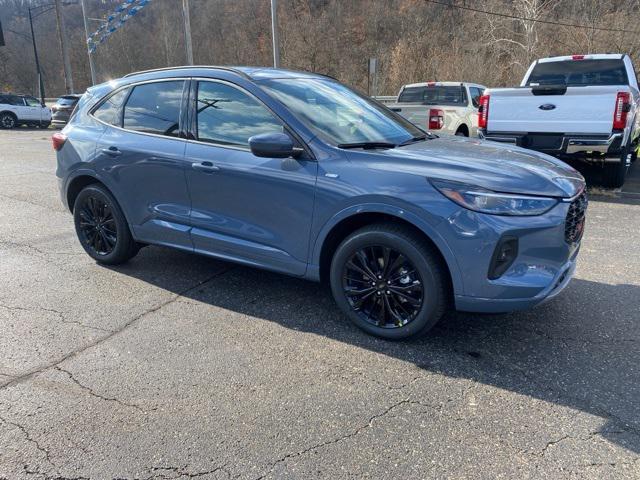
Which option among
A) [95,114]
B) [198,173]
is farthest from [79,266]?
[198,173]

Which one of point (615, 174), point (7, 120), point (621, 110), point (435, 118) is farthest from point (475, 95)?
point (7, 120)

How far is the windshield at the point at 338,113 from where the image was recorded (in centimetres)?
365

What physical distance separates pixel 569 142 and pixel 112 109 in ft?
20.7

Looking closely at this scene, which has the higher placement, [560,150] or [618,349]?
[560,150]

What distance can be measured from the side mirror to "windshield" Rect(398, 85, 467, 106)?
370 inches

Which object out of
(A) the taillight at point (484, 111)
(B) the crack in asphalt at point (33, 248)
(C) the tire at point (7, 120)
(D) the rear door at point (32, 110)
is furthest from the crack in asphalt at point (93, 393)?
(D) the rear door at point (32, 110)

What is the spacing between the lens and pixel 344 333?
3566mm

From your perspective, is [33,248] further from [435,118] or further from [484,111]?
[435,118]

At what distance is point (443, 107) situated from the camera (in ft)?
35.9

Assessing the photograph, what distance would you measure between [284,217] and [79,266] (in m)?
2.58

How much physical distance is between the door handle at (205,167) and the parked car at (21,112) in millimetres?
26750

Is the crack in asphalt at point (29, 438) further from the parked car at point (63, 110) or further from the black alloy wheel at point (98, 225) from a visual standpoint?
the parked car at point (63, 110)

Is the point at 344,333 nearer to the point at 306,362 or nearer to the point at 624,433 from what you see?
the point at 306,362

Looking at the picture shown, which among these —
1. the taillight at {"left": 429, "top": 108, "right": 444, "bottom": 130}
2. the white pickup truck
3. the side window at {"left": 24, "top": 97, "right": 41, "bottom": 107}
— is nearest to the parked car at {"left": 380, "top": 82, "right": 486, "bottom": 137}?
the taillight at {"left": 429, "top": 108, "right": 444, "bottom": 130}
